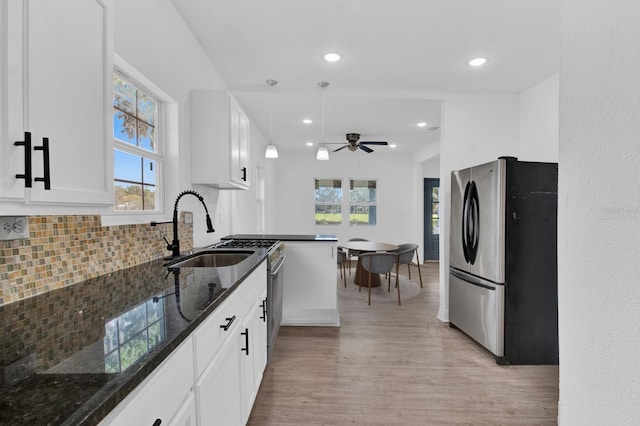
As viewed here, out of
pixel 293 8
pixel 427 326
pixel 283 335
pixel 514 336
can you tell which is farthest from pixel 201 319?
pixel 427 326

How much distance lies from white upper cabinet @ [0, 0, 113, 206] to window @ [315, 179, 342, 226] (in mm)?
6225

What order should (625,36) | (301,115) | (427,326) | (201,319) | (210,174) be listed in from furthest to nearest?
(301,115), (427,326), (210,174), (201,319), (625,36)

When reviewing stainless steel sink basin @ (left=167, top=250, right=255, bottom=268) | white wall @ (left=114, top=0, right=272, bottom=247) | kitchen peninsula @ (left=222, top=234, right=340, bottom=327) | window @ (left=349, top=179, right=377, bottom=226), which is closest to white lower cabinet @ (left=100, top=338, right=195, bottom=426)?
stainless steel sink basin @ (left=167, top=250, right=255, bottom=268)

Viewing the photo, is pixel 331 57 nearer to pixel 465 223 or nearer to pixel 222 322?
pixel 465 223

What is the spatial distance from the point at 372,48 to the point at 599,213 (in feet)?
7.89

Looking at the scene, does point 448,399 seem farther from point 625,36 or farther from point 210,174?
point 210,174

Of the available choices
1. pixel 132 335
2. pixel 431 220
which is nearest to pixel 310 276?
pixel 132 335

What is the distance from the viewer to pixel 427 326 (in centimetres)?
333

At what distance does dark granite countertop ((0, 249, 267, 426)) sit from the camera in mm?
536

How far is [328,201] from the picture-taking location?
289 inches

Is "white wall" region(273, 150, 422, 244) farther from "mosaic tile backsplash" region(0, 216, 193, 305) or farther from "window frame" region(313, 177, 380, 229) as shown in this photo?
"mosaic tile backsplash" region(0, 216, 193, 305)

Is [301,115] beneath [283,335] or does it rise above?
above

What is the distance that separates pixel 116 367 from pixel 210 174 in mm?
2010

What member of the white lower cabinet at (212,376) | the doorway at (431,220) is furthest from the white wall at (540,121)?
the doorway at (431,220)
